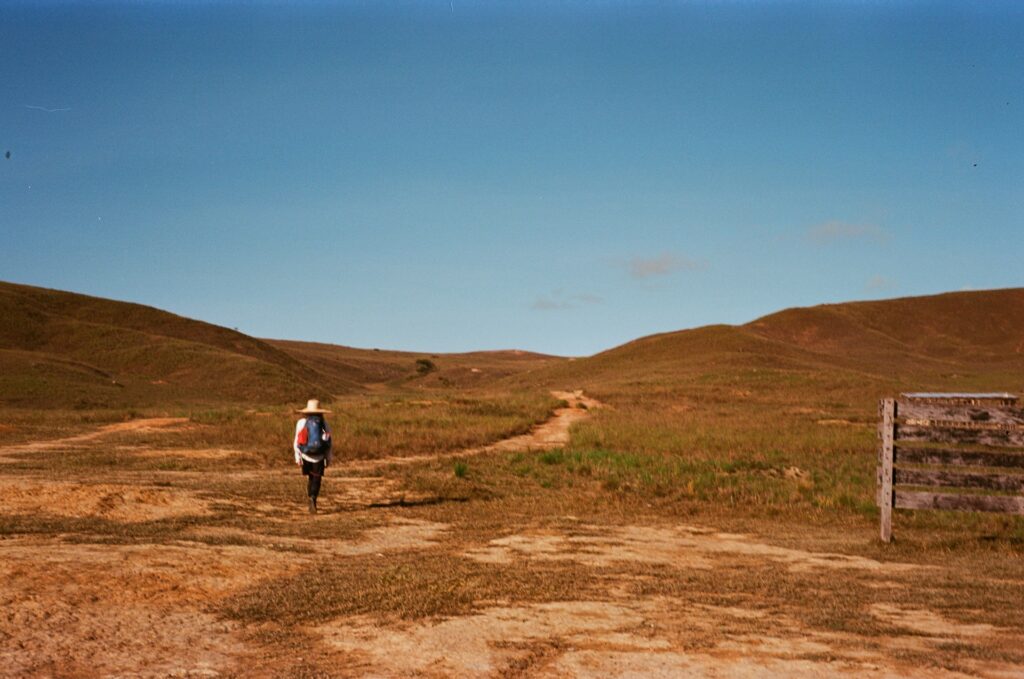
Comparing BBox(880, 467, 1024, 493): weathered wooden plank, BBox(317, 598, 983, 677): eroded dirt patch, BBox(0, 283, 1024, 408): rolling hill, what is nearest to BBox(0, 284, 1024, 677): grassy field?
BBox(317, 598, 983, 677): eroded dirt patch

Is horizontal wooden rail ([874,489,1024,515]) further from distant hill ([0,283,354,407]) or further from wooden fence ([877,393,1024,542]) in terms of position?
distant hill ([0,283,354,407])

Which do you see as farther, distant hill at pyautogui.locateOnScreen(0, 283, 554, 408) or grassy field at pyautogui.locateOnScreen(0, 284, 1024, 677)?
distant hill at pyautogui.locateOnScreen(0, 283, 554, 408)

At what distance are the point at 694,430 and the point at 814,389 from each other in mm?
33719

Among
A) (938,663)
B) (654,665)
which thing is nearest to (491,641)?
(654,665)

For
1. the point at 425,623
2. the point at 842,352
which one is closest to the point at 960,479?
the point at 425,623

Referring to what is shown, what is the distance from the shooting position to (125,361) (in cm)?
8519

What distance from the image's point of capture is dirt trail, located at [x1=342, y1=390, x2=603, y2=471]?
25.2 meters

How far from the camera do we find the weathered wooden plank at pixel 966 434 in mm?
13375

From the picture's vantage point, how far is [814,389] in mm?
Answer: 63875

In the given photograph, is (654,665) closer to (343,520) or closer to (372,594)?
(372,594)

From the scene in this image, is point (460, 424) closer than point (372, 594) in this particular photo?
No

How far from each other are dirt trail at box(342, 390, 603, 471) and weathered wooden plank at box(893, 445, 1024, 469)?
1369 centimetres

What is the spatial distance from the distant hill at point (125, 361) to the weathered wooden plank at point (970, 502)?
50446mm

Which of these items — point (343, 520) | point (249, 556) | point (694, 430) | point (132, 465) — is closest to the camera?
point (249, 556)
